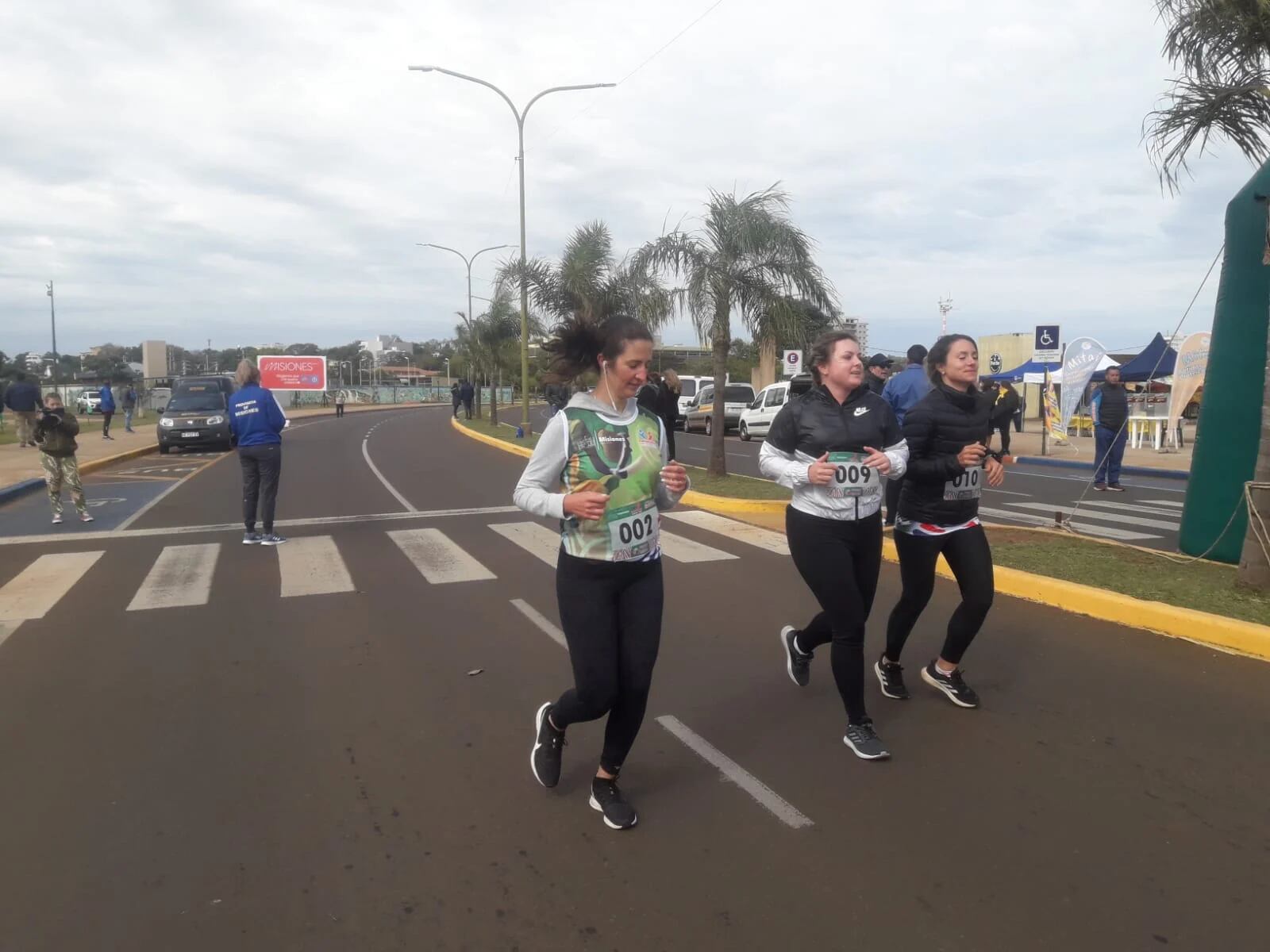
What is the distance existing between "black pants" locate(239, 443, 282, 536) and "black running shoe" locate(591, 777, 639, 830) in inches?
284

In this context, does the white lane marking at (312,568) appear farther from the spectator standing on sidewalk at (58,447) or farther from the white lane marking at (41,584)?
the spectator standing on sidewalk at (58,447)

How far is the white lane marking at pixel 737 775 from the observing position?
3.90 meters

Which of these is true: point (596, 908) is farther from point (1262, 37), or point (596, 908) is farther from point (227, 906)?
point (1262, 37)

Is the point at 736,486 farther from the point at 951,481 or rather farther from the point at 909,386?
the point at 951,481

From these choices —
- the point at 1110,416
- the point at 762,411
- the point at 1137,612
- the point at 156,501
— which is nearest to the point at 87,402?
the point at 762,411

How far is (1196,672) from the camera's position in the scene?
5.62 m

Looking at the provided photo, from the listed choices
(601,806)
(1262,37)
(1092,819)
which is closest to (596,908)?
(601,806)

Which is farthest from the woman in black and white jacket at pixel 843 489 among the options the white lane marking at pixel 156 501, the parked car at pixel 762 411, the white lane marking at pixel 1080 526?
the parked car at pixel 762 411

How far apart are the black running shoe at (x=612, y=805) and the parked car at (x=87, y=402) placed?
169 feet

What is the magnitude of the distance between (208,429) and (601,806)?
2367 centimetres

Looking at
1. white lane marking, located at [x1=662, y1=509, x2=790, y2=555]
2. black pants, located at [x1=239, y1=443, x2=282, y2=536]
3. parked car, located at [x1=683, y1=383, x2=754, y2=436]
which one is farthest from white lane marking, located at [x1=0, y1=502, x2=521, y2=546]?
parked car, located at [x1=683, y1=383, x2=754, y2=436]

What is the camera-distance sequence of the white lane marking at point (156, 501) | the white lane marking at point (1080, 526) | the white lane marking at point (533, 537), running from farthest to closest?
the white lane marking at point (156, 501) < the white lane marking at point (1080, 526) < the white lane marking at point (533, 537)

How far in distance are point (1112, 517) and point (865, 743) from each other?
9498mm

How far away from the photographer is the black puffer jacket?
4.77 m
